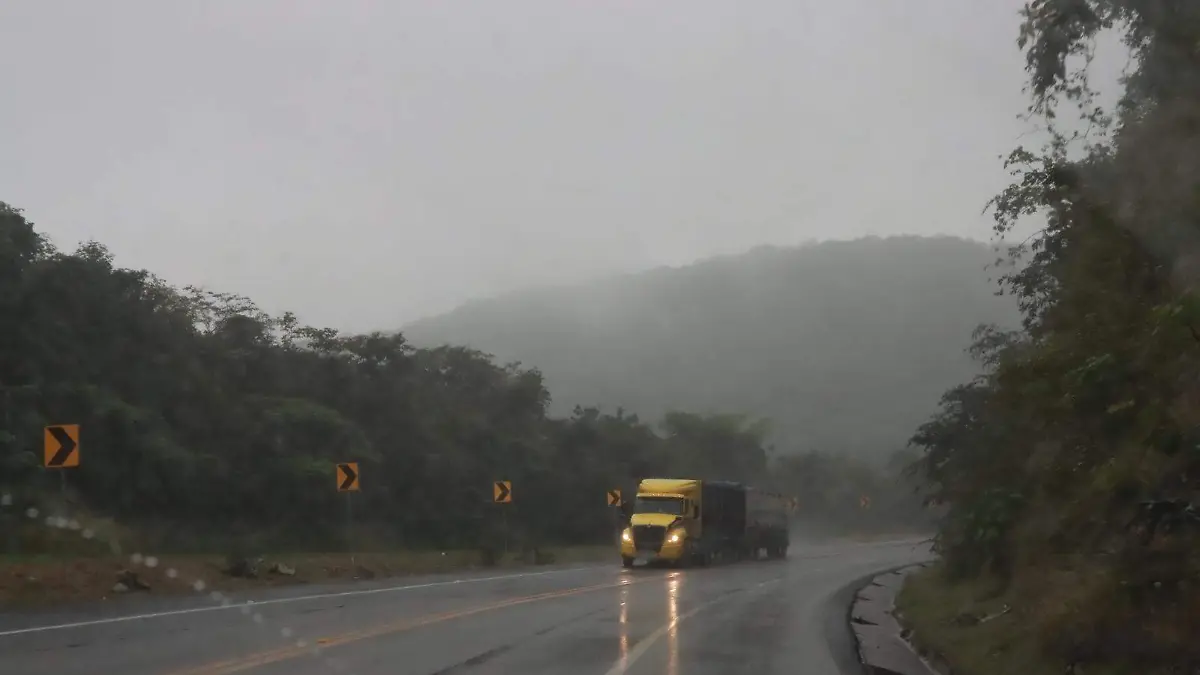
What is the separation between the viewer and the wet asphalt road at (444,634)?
13391 millimetres

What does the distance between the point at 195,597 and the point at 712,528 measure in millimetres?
25733

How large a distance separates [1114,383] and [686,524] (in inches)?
1254

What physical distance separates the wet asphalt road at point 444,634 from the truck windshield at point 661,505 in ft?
51.0

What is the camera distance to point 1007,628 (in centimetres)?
1448

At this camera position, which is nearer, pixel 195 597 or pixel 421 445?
pixel 195 597

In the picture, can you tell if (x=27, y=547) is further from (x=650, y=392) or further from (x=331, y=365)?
(x=650, y=392)

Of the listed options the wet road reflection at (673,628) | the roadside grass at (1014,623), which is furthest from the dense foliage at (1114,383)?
the wet road reflection at (673,628)

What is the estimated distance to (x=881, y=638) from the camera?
1866 cm

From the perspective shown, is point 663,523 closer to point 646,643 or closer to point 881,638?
point 881,638

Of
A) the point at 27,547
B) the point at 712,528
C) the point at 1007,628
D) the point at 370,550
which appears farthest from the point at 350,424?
the point at 1007,628

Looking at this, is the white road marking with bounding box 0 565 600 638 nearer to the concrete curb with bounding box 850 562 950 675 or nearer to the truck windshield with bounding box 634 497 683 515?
the concrete curb with bounding box 850 562 950 675

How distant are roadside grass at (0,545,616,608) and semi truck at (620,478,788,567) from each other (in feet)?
18.1

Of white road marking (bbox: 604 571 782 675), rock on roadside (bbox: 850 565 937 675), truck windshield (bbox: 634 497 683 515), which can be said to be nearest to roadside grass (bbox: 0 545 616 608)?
truck windshield (bbox: 634 497 683 515)

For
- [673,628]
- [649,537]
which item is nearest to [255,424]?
[649,537]
